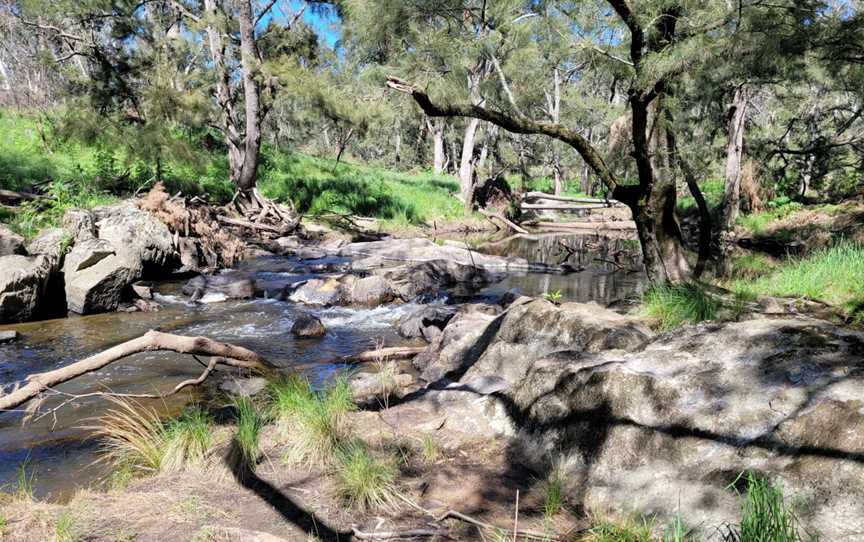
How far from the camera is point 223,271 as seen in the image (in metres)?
12.5

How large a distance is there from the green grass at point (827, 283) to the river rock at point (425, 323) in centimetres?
393

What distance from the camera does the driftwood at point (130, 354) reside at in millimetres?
3646

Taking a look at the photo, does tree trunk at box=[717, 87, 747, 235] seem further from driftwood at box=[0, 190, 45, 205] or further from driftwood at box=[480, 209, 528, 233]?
driftwood at box=[0, 190, 45, 205]

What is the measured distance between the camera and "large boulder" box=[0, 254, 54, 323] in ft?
25.7

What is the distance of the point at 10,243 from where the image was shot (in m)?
8.71

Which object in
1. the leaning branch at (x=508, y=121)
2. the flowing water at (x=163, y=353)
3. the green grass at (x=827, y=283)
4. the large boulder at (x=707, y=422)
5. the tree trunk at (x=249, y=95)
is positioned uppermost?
the tree trunk at (x=249, y=95)

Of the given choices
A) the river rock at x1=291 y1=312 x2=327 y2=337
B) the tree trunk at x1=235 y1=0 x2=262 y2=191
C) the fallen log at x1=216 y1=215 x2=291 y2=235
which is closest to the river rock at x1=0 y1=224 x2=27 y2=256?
the river rock at x1=291 y1=312 x2=327 y2=337

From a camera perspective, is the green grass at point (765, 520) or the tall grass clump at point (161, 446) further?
the tall grass clump at point (161, 446)

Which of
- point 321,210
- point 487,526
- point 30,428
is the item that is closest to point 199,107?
point 321,210

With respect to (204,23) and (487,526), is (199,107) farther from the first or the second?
(487,526)

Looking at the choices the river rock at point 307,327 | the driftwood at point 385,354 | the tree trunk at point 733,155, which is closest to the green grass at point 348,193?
the tree trunk at point 733,155

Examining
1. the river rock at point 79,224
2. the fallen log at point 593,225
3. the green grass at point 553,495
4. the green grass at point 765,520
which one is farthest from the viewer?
the fallen log at point 593,225

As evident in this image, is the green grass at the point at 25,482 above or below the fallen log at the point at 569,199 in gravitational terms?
below

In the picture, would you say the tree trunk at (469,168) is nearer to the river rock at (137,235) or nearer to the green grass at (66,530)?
the river rock at (137,235)
